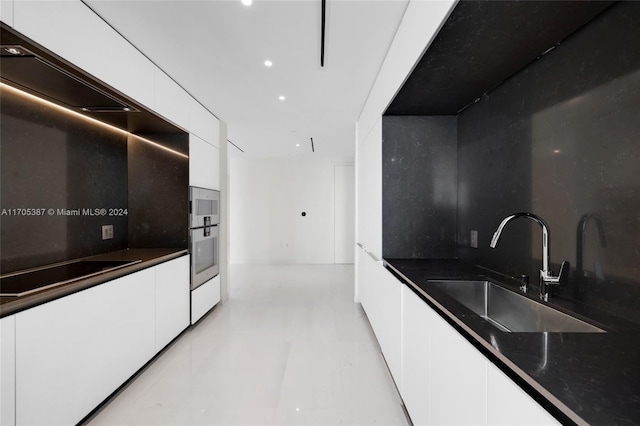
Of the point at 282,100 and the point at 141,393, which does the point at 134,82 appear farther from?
the point at 141,393

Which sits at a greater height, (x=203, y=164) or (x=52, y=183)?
(x=203, y=164)

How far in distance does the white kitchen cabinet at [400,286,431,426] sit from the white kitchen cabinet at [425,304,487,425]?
0.22 ft

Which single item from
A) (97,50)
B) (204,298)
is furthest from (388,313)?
(97,50)

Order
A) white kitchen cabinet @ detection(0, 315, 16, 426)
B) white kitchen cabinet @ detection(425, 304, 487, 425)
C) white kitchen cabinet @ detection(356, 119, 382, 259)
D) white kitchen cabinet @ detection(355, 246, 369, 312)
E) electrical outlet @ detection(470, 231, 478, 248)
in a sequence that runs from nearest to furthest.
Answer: white kitchen cabinet @ detection(425, 304, 487, 425)
white kitchen cabinet @ detection(0, 315, 16, 426)
electrical outlet @ detection(470, 231, 478, 248)
white kitchen cabinet @ detection(356, 119, 382, 259)
white kitchen cabinet @ detection(355, 246, 369, 312)

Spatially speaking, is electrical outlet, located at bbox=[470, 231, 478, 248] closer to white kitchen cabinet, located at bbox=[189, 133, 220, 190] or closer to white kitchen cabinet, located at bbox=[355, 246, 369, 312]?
white kitchen cabinet, located at bbox=[355, 246, 369, 312]

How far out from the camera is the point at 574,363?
2.47 feet

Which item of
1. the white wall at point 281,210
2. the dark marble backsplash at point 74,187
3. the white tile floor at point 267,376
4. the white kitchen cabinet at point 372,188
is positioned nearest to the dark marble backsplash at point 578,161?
the white kitchen cabinet at point 372,188

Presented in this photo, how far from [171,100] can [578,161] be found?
3.15 m

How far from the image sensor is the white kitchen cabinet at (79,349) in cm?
140

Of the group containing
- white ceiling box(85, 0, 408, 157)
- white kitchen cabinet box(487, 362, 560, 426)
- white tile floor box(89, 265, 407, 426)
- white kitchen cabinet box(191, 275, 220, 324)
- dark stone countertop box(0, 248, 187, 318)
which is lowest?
white tile floor box(89, 265, 407, 426)

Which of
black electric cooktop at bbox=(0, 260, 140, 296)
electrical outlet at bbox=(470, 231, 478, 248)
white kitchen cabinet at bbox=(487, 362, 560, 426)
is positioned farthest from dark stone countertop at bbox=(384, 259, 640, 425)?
black electric cooktop at bbox=(0, 260, 140, 296)

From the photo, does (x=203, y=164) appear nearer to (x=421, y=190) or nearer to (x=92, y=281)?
(x=92, y=281)

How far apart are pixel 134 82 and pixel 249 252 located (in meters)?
5.76

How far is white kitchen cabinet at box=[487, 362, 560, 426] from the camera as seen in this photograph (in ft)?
2.15
